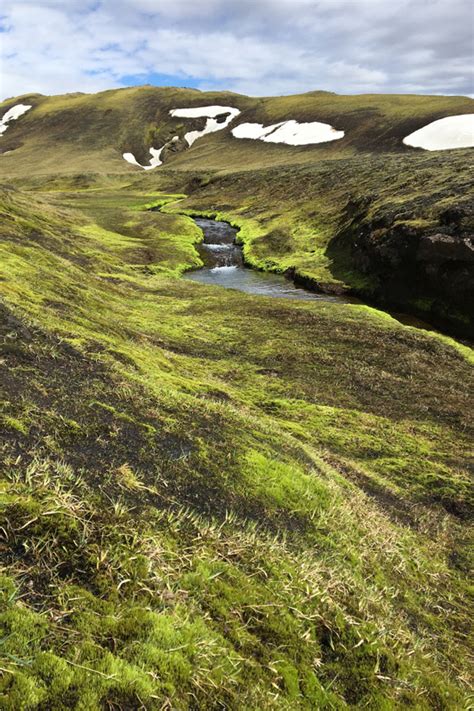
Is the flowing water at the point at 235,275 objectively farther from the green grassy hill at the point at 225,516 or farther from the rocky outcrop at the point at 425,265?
the green grassy hill at the point at 225,516

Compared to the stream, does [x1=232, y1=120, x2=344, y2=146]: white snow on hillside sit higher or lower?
higher

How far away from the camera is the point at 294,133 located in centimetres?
17062

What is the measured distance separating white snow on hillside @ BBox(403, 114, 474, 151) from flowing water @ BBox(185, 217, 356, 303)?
7189cm

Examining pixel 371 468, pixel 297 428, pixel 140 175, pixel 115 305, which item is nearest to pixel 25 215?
pixel 115 305

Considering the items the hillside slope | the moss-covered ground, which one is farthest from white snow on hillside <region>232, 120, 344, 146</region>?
the moss-covered ground

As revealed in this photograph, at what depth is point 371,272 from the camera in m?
60.1

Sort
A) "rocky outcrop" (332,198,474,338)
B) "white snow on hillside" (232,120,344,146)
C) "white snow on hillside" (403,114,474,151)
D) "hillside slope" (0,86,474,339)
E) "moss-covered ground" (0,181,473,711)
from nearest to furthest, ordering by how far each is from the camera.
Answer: "moss-covered ground" (0,181,473,711)
"rocky outcrop" (332,198,474,338)
"hillside slope" (0,86,474,339)
"white snow on hillside" (403,114,474,151)
"white snow on hillside" (232,120,344,146)

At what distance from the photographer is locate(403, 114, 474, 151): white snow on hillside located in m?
122

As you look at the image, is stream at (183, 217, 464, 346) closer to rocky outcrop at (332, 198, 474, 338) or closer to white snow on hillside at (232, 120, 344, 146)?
rocky outcrop at (332, 198, 474, 338)

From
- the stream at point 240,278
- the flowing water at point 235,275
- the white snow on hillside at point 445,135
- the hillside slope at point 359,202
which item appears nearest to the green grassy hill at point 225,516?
the hillside slope at point 359,202

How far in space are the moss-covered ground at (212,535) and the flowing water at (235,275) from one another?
33999 millimetres

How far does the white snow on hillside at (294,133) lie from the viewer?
16050 cm

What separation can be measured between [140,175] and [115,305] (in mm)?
159408

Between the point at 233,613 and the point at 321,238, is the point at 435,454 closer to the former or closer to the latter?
the point at 233,613
